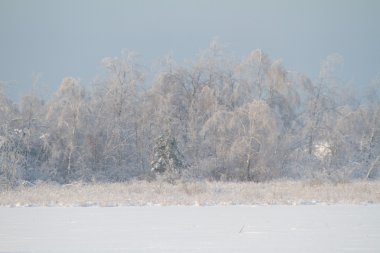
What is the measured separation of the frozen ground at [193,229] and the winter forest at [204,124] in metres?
17.4

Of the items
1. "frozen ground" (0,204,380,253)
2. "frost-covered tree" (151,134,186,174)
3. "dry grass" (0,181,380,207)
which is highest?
"frozen ground" (0,204,380,253)

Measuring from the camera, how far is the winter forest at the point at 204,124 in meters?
32.9

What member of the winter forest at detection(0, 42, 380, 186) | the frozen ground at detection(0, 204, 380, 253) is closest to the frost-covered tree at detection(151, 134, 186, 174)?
the winter forest at detection(0, 42, 380, 186)

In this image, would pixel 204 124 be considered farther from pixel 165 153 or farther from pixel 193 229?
pixel 193 229

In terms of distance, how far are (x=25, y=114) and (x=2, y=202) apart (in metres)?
20.9

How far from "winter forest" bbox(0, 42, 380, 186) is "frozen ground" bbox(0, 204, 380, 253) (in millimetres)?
17444

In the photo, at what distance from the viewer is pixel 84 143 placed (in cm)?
3488

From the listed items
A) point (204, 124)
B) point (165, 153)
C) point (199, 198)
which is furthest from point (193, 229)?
point (204, 124)

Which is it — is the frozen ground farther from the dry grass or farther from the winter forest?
→ the winter forest

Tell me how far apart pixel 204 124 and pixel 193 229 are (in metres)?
24.9

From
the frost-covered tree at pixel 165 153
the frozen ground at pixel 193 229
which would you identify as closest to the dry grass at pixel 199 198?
the frozen ground at pixel 193 229

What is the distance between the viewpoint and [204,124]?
115 feet

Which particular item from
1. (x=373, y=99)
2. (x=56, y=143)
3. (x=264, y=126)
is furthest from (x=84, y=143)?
(x=373, y=99)

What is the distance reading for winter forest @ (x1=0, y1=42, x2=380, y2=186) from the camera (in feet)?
108
